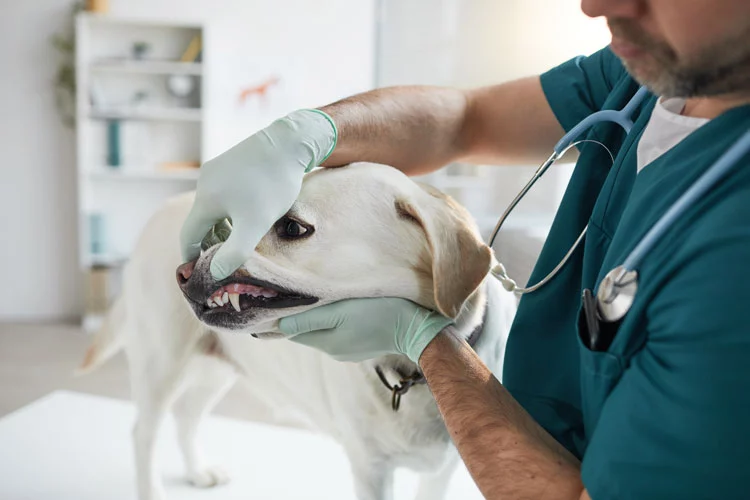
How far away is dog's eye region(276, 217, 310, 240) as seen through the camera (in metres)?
0.90

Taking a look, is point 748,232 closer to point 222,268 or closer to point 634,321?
point 634,321

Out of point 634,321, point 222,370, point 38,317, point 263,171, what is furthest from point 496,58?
point 38,317

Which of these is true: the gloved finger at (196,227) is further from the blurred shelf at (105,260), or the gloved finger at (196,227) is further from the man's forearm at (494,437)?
the blurred shelf at (105,260)

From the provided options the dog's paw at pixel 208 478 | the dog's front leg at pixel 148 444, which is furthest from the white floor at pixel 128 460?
the dog's front leg at pixel 148 444

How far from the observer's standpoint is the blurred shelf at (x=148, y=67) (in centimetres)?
402

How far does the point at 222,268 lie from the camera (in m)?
0.85

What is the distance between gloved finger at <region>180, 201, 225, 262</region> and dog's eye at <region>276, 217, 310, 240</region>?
0.28 ft

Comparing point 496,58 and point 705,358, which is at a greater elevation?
point 496,58

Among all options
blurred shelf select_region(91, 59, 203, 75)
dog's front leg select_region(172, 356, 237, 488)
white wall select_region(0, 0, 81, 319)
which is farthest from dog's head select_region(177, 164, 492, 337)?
white wall select_region(0, 0, 81, 319)

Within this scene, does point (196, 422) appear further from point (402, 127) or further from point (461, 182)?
point (461, 182)

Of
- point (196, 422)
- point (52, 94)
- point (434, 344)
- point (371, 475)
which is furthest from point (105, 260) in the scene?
point (434, 344)

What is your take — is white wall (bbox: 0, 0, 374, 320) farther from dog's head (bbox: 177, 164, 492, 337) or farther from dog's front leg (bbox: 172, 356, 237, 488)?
dog's head (bbox: 177, 164, 492, 337)

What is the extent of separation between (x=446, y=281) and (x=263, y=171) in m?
0.28

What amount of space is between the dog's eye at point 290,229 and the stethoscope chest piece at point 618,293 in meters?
0.41
